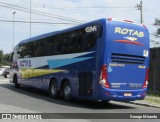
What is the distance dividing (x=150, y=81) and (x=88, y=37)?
8.87m

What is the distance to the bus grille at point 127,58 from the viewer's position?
53.1ft

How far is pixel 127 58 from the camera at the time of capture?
16531 millimetres

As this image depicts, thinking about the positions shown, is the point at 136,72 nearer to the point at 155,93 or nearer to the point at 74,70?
the point at 74,70

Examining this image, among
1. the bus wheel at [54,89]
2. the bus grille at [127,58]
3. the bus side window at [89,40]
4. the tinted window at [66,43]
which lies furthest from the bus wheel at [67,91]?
the bus grille at [127,58]

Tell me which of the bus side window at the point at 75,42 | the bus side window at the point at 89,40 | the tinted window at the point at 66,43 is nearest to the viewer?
the bus side window at the point at 89,40

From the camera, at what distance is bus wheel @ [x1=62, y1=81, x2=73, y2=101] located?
1847 cm

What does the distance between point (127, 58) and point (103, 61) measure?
126 cm

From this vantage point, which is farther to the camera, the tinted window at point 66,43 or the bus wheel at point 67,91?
the bus wheel at point 67,91

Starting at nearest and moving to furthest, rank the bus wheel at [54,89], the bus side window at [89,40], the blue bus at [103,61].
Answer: the blue bus at [103,61], the bus side window at [89,40], the bus wheel at [54,89]

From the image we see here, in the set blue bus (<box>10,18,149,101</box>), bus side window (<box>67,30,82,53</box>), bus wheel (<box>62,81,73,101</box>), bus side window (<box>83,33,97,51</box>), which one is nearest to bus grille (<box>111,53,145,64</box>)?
blue bus (<box>10,18,149,101</box>)

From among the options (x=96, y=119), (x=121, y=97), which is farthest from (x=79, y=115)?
(x=121, y=97)

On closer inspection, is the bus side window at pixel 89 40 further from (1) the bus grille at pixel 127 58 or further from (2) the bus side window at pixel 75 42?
(1) the bus grille at pixel 127 58

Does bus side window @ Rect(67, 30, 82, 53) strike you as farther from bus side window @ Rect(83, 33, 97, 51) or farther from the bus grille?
the bus grille

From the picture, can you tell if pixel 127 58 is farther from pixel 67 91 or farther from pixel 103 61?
pixel 67 91
